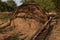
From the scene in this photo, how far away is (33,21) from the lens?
43.2ft

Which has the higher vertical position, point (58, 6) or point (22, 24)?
point (22, 24)

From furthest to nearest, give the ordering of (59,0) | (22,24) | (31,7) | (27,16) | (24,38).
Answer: (59,0)
(31,7)
(27,16)
(22,24)
(24,38)

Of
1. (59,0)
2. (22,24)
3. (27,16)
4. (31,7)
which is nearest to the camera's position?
(22,24)

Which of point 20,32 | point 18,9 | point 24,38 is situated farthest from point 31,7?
point 24,38

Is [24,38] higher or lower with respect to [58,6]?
higher

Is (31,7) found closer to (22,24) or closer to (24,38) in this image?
(22,24)

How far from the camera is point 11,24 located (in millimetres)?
13000

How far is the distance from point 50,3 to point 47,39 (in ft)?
55.9

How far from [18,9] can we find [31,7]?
1.09 metres

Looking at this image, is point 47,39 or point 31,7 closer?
point 47,39

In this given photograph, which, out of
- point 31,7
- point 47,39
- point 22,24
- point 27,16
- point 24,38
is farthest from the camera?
point 31,7

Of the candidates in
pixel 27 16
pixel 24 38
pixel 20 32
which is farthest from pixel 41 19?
pixel 24 38

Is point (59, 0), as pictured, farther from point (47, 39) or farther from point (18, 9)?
point (47, 39)

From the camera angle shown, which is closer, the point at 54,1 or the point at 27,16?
the point at 27,16
